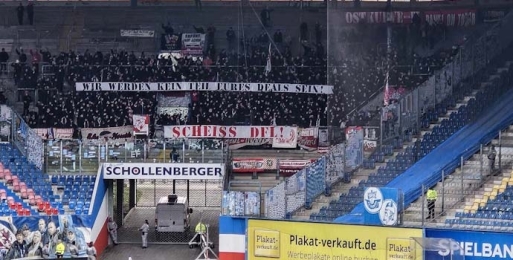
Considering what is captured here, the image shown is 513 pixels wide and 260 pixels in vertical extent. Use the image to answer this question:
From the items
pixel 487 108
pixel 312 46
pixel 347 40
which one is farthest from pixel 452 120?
pixel 312 46

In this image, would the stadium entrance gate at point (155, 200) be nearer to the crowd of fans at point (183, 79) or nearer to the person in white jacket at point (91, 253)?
the crowd of fans at point (183, 79)

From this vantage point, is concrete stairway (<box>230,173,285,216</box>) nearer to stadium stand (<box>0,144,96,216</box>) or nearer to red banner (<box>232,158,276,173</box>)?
red banner (<box>232,158,276,173</box>)

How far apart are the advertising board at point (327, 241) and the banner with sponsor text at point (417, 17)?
7445 millimetres

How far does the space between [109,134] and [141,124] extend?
0.98 metres

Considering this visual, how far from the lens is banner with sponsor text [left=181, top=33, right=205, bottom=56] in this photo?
4294 centimetres

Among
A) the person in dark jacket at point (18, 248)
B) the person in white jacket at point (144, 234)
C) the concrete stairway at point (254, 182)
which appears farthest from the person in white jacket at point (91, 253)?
the concrete stairway at point (254, 182)

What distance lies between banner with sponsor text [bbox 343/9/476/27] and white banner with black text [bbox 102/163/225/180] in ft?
17.2

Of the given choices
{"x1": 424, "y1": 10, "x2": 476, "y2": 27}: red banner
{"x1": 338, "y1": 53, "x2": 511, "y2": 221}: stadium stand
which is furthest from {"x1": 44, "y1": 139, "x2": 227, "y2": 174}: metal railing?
{"x1": 424, "y1": 10, "x2": 476, "y2": 27}: red banner

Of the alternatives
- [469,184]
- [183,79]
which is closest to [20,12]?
A: [183,79]

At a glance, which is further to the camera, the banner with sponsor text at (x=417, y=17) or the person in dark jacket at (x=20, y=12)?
the person in dark jacket at (x=20, y=12)

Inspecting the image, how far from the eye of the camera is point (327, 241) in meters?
31.1

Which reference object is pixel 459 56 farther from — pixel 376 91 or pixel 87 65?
pixel 87 65

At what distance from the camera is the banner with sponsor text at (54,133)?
40.3m

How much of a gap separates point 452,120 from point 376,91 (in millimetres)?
2670
